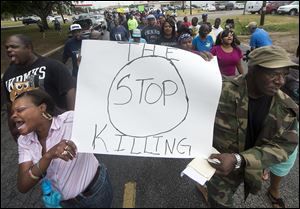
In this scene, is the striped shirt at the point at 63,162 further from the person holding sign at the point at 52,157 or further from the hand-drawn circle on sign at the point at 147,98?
the hand-drawn circle on sign at the point at 147,98

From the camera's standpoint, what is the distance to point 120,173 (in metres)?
3.42

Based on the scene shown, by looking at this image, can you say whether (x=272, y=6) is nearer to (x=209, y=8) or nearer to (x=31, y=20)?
(x=209, y=8)

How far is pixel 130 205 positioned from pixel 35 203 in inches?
40.6

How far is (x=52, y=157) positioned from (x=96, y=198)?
674mm

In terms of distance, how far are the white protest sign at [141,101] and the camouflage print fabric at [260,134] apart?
37 cm

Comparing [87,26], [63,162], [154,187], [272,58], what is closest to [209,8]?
[272,58]

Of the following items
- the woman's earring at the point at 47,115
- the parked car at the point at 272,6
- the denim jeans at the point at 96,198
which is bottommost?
the denim jeans at the point at 96,198

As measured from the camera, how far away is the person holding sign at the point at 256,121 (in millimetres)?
1587

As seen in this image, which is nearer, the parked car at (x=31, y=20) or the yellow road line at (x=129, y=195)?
the parked car at (x=31, y=20)

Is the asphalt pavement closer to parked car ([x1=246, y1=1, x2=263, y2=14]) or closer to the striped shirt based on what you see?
the striped shirt

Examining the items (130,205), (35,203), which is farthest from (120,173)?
(35,203)

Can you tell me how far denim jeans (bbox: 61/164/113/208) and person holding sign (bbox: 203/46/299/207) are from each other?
0.84m

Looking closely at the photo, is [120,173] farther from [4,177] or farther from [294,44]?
[294,44]

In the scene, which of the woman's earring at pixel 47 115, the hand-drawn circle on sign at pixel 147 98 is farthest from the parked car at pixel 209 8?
the woman's earring at pixel 47 115
